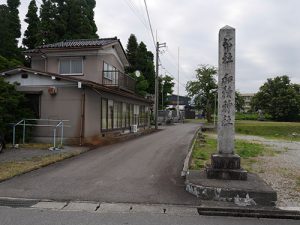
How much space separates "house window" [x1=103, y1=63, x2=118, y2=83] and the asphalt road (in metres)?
16.7

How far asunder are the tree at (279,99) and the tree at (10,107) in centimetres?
5930

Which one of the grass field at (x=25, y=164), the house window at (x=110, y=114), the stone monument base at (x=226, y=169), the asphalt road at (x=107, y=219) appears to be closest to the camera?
the asphalt road at (x=107, y=219)

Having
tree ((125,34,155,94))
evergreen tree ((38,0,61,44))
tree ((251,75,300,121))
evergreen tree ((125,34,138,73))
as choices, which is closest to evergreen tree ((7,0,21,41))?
evergreen tree ((38,0,61,44))

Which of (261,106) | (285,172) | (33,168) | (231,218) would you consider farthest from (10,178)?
(261,106)

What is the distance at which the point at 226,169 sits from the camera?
793 cm

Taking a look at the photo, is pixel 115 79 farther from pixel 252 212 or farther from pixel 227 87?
pixel 252 212

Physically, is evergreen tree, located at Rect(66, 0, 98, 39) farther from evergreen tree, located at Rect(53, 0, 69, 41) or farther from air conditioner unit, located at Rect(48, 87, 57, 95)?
air conditioner unit, located at Rect(48, 87, 57, 95)

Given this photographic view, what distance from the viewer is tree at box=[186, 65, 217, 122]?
2211 inches

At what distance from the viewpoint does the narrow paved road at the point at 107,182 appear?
7112mm

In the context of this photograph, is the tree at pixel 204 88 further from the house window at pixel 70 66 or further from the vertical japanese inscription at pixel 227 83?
the vertical japanese inscription at pixel 227 83

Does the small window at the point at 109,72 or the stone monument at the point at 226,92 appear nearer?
the stone monument at the point at 226,92

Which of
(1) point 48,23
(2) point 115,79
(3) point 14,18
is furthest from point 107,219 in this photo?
(3) point 14,18

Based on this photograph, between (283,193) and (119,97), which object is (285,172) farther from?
(119,97)

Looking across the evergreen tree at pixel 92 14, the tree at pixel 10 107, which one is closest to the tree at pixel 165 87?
the evergreen tree at pixel 92 14
